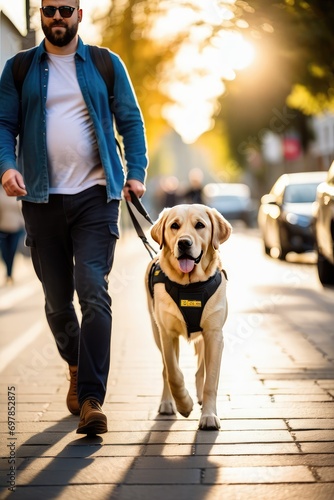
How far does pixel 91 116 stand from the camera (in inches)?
234

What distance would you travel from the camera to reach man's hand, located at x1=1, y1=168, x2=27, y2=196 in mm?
5781

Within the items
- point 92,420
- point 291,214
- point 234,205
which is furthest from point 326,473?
point 234,205

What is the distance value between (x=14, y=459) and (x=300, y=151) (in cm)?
5025

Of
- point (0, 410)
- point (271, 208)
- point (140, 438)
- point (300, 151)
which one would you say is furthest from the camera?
point (300, 151)

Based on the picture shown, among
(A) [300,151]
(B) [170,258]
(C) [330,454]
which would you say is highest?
(B) [170,258]

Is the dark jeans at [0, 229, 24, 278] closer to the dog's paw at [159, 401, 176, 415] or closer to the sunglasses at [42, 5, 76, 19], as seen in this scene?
the dog's paw at [159, 401, 176, 415]

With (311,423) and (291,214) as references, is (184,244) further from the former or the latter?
(291,214)

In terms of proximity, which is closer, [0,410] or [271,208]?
[0,410]

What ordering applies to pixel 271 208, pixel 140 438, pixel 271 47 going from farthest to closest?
pixel 271 208 → pixel 271 47 → pixel 140 438

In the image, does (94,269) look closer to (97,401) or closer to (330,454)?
(97,401)

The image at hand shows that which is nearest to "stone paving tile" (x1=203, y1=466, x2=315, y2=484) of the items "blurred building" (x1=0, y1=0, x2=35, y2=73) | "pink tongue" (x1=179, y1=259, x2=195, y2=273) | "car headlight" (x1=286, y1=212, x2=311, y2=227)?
"pink tongue" (x1=179, y1=259, x2=195, y2=273)

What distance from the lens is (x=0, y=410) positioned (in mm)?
6469

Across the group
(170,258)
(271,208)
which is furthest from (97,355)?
(271,208)

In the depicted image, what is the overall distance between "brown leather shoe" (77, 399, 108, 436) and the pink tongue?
0.82 metres
